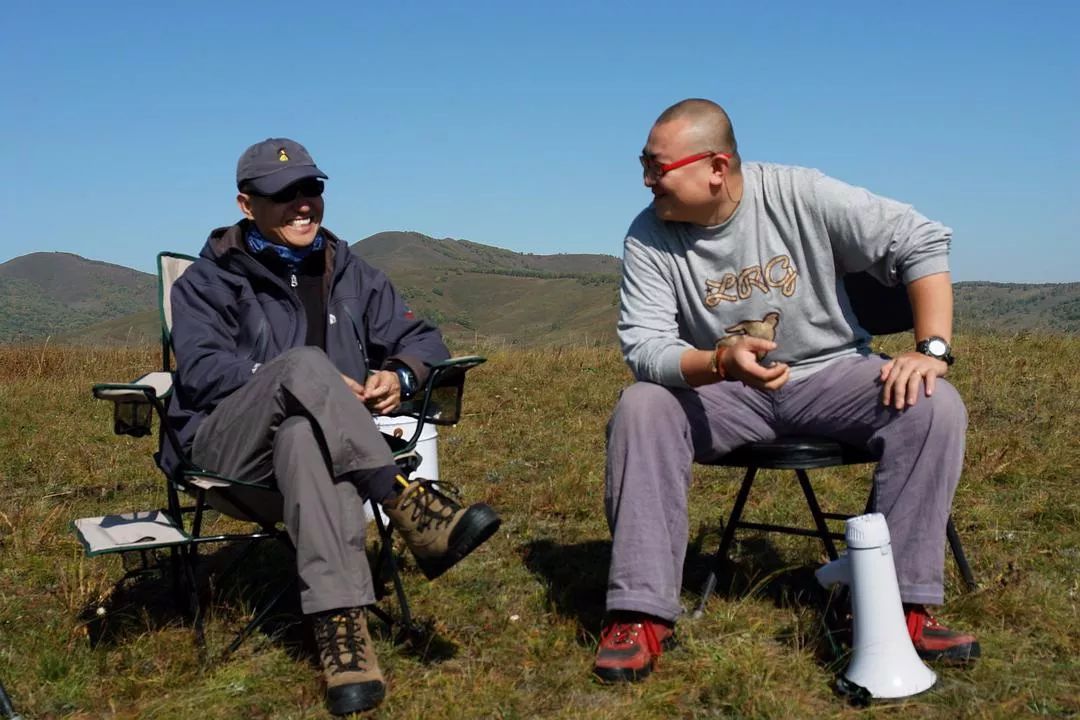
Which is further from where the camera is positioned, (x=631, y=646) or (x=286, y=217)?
(x=286, y=217)

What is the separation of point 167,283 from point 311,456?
1.17 metres

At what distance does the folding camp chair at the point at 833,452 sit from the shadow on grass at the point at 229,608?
3.03ft

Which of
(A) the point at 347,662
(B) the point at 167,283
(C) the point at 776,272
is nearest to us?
(A) the point at 347,662

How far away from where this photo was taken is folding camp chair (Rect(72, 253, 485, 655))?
3018mm

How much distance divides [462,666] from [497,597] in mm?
604

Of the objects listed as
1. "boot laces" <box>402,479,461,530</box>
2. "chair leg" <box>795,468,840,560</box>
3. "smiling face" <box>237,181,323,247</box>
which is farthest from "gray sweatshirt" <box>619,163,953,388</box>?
"smiling face" <box>237,181,323,247</box>

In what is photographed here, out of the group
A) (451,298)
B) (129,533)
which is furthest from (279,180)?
(451,298)

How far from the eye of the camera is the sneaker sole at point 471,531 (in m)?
2.88

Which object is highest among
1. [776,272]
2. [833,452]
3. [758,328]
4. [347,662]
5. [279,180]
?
[279,180]

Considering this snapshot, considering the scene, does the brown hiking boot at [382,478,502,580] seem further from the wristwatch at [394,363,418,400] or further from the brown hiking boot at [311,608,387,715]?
the wristwatch at [394,363,418,400]

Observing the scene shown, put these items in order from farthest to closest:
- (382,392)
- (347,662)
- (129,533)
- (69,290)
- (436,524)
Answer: (69,290) < (382,392) < (129,533) < (436,524) < (347,662)

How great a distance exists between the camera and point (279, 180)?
134 inches

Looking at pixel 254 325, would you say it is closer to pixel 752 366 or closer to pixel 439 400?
pixel 439 400

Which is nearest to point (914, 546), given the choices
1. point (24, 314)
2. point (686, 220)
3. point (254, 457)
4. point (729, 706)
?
point (729, 706)
